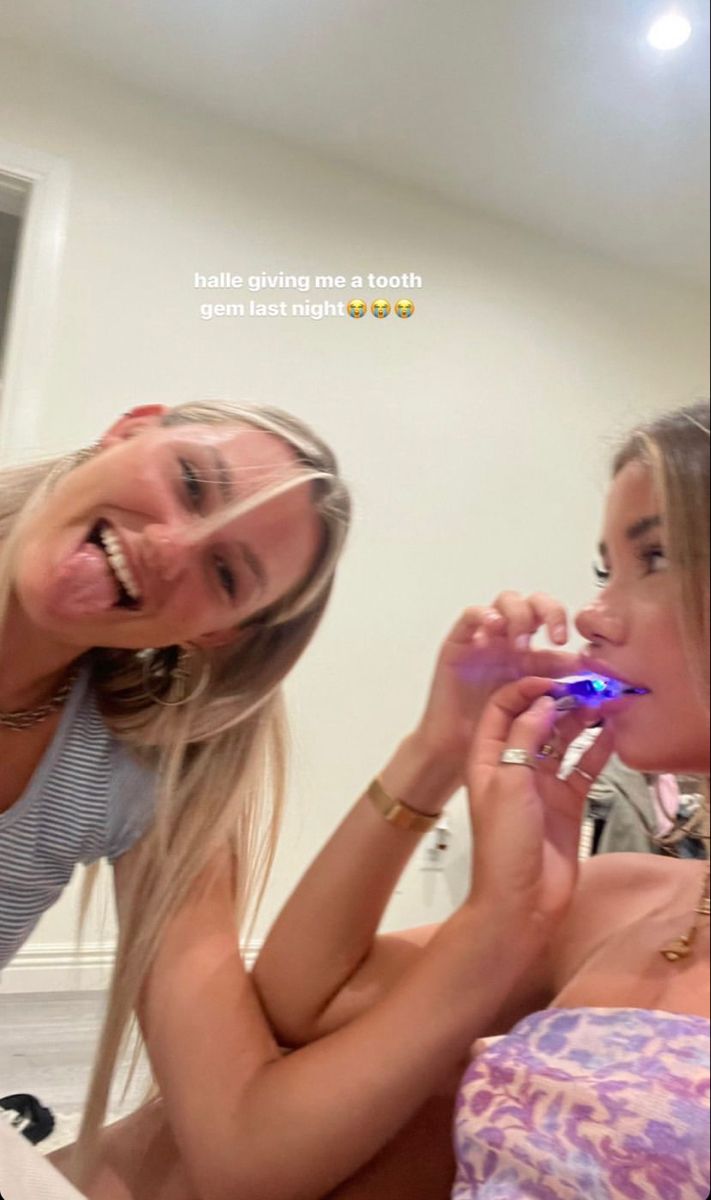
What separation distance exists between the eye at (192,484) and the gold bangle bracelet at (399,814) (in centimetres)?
Answer: 21

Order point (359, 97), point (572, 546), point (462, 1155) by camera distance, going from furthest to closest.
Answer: point (572, 546), point (359, 97), point (462, 1155)

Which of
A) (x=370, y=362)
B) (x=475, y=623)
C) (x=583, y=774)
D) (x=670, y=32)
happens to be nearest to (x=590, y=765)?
(x=583, y=774)

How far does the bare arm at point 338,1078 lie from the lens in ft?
1.46

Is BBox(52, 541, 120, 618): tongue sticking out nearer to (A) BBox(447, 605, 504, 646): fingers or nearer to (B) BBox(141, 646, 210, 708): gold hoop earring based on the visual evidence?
(B) BBox(141, 646, 210, 708): gold hoop earring

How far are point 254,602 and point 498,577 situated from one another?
338mm

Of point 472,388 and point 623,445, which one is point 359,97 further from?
point 623,445

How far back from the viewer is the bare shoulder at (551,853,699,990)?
1.52 feet

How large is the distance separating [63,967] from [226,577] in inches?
9.8

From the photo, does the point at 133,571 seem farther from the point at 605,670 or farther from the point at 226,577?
the point at 605,670

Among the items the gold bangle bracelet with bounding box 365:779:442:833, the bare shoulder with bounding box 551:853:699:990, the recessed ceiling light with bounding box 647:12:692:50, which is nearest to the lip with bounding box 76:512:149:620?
the gold bangle bracelet with bounding box 365:779:442:833

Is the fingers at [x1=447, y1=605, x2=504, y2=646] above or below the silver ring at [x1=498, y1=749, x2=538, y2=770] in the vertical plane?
above

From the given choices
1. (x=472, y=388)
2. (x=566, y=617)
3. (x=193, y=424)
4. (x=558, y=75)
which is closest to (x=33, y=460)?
(x=193, y=424)

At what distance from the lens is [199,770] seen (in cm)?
56

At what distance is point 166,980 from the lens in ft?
1.67
